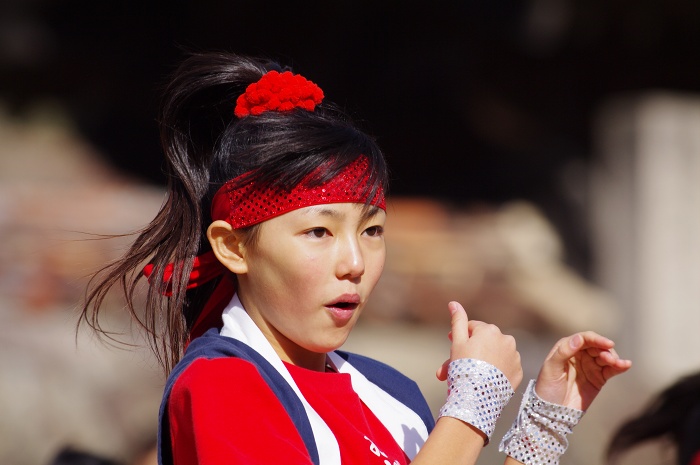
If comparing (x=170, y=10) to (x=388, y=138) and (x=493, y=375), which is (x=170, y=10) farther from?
(x=493, y=375)

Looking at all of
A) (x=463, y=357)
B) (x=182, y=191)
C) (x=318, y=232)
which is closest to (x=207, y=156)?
(x=182, y=191)

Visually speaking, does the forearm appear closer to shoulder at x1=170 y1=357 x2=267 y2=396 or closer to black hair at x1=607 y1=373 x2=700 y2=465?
shoulder at x1=170 y1=357 x2=267 y2=396

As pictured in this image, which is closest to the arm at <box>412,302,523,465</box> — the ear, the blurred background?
the ear

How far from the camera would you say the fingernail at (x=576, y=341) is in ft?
5.29

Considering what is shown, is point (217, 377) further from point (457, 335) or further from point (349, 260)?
point (457, 335)

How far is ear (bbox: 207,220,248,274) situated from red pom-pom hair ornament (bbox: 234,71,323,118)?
21cm

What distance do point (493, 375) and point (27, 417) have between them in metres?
3.24

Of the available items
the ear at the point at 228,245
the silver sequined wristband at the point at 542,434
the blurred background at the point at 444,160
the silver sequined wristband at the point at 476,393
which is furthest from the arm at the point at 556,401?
the blurred background at the point at 444,160

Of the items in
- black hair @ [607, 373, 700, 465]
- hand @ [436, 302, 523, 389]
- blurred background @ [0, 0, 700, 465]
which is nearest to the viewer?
hand @ [436, 302, 523, 389]

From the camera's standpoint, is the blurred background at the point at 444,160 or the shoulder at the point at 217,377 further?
the blurred background at the point at 444,160

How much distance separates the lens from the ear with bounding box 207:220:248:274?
5.48 ft

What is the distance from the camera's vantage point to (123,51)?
6387mm

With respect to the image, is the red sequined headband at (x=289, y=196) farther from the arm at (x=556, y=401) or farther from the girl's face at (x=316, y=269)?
the arm at (x=556, y=401)

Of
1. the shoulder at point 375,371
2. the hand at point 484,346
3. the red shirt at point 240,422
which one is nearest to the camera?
the red shirt at point 240,422
